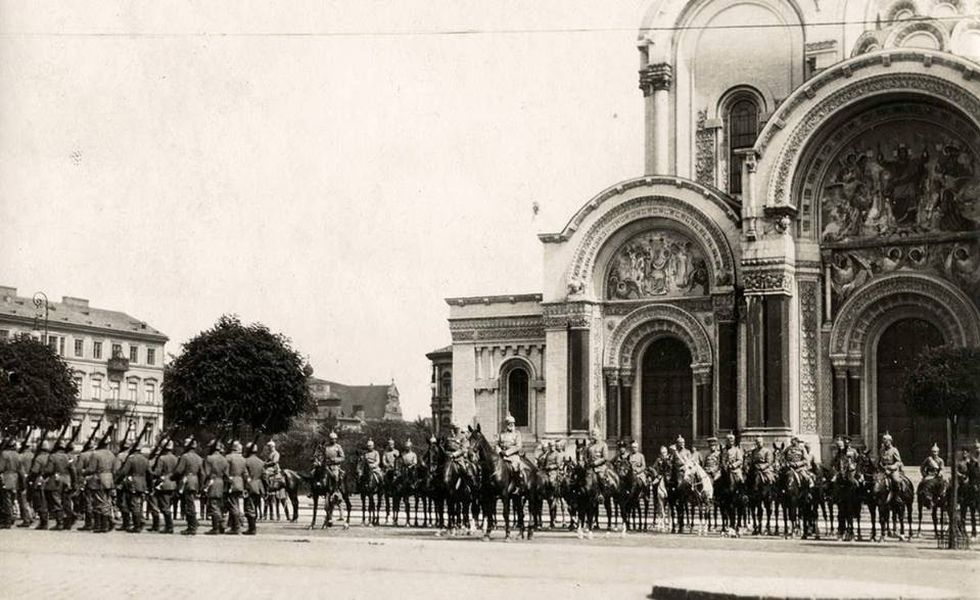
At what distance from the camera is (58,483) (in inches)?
1086

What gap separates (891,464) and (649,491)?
5.59m

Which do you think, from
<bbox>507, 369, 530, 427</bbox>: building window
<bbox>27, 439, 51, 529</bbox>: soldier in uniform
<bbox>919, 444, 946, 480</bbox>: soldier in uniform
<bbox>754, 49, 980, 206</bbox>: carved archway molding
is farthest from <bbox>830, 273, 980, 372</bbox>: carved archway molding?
<bbox>27, 439, 51, 529</bbox>: soldier in uniform

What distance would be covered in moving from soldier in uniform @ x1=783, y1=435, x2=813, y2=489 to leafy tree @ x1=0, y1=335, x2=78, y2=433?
29.3 metres

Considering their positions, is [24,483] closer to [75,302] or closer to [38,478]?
[38,478]

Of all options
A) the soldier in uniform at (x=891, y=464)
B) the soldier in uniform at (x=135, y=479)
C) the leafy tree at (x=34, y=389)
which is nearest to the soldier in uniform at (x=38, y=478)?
the soldier in uniform at (x=135, y=479)

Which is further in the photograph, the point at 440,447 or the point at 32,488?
the point at 32,488

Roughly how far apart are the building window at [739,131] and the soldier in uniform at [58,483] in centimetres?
2559

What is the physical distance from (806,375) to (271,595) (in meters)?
27.8

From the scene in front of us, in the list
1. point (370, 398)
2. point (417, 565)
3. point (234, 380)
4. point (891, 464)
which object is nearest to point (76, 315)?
point (234, 380)

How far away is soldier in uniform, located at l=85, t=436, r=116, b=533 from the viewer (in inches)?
1055

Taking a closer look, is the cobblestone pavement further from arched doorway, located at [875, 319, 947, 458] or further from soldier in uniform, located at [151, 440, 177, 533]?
arched doorway, located at [875, 319, 947, 458]

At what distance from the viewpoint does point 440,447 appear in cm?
2666

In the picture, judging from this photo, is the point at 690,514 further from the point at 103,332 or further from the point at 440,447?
the point at 103,332

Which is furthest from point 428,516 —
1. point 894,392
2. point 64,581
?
point 64,581
